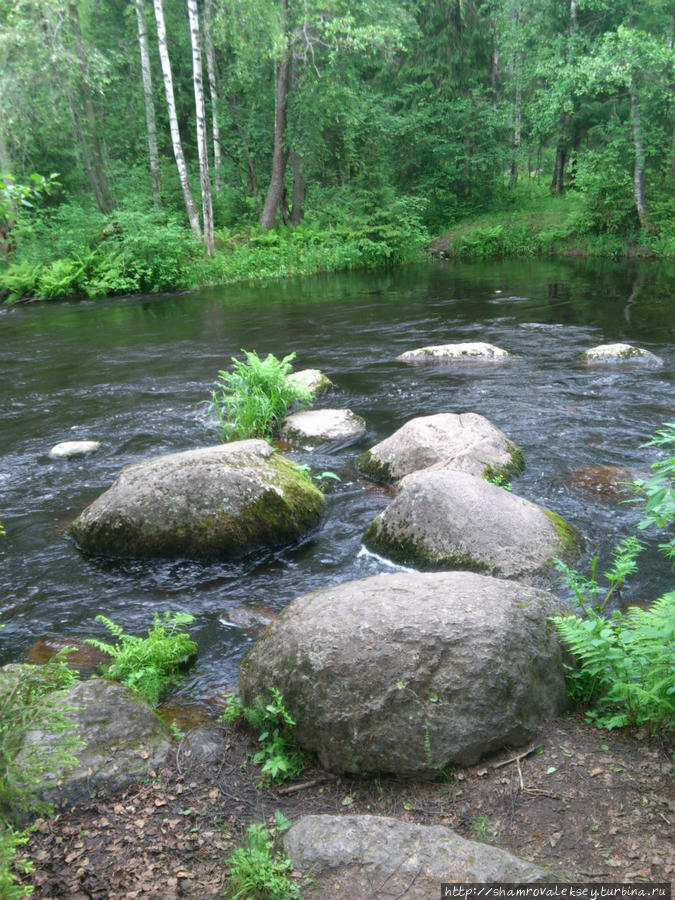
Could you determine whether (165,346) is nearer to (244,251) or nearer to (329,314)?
(329,314)

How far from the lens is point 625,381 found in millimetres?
9320

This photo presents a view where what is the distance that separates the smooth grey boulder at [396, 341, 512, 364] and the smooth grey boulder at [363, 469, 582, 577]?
5.95m

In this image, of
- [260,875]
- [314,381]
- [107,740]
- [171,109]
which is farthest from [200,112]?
[260,875]

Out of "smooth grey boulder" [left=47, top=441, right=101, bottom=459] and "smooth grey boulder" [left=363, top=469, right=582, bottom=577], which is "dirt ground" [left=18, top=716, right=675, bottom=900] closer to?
"smooth grey boulder" [left=363, top=469, right=582, bottom=577]

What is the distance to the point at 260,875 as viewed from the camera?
2.23 meters

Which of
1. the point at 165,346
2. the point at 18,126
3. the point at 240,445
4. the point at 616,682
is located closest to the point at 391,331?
the point at 165,346

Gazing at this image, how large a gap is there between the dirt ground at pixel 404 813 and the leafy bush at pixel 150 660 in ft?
2.31

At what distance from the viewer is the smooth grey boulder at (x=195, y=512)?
5.37m

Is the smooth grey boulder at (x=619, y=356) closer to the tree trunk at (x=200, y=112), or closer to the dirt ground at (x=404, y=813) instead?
the dirt ground at (x=404, y=813)

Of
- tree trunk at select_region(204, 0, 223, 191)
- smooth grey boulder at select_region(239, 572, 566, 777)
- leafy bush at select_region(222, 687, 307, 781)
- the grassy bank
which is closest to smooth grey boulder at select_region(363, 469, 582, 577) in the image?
smooth grey boulder at select_region(239, 572, 566, 777)

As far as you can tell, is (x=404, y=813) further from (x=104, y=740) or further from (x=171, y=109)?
(x=171, y=109)

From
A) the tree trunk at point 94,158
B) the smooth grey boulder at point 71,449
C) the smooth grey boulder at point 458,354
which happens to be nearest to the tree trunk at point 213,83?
the tree trunk at point 94,158

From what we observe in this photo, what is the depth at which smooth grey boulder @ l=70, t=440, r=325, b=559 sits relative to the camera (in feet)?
17.6

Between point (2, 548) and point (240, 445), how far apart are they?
2.34 metres
